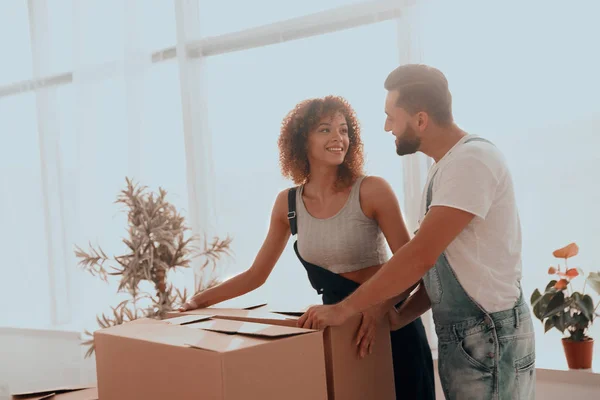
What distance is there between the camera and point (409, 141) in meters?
1.59

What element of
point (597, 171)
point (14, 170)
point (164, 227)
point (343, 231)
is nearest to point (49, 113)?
point (14, 170)

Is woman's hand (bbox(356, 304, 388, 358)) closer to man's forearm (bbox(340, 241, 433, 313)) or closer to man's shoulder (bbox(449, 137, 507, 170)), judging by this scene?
man's forearm (bbox(340, 241, 433, 313))

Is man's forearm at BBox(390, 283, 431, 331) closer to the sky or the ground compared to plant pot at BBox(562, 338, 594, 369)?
closer to the sky

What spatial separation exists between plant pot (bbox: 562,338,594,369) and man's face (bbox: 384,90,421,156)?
3.60 feet

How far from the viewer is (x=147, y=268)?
2523 mm

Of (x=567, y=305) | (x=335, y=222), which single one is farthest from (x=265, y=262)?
(x=567, y=305)

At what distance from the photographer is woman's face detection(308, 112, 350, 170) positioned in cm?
190

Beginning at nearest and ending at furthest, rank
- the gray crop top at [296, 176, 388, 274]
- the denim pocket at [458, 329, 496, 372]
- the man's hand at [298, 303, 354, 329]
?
the man's hand at [298, 303, 354, 329]
the denim pocket at [458, 329, 496, 372]
the gray crop top at [296, 176, 388, 274]

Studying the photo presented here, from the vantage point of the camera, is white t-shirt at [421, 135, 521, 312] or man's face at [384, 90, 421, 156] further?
man's face at [384, 90, 421, 156]

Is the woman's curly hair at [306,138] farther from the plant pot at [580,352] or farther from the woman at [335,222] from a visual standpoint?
the plant pot at [580,352]

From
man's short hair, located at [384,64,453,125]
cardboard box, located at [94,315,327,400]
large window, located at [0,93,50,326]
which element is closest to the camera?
cardboard box, located at [94,315,327,400]

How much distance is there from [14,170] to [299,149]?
294 centimetres

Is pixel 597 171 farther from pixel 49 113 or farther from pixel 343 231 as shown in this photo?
pixel 49 113

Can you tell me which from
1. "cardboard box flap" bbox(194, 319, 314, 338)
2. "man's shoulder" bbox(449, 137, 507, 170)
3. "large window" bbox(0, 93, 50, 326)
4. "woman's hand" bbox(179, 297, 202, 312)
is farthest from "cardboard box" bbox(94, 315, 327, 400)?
"large window" bbox(0, 93, 50, 326)
